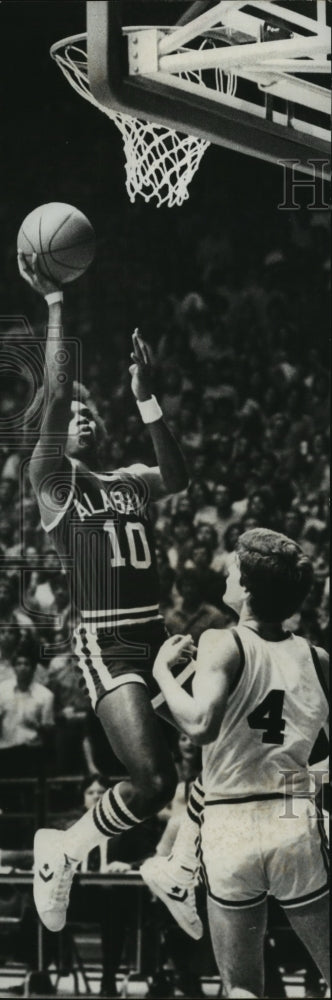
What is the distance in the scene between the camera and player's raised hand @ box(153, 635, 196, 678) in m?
4.77

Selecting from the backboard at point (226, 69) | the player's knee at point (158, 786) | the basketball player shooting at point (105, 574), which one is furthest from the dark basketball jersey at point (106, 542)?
the backboard at point (226, 69)

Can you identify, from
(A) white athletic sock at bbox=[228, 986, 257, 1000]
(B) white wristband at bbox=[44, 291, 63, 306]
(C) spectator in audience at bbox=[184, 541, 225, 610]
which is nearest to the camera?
(A) white athletic sock at bbox=[228, 986, 257, 1000]

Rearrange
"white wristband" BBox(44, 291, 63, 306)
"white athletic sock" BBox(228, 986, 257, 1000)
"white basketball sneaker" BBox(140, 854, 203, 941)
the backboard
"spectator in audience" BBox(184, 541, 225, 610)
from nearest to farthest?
the backboard < "white athletic sock" BBox(228, 986, 257, 1000) < "white basketball sneaker" BBox(140, 854, 203, 941) < "spectator in audience" BBox(184, 541, 225, 610) < "white wristband" BBox(44, 291, 63, 306)

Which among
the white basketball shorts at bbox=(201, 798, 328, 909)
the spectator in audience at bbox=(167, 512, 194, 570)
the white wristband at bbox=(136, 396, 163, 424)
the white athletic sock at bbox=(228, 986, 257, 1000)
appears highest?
the white wristband at bbox=(136, 396, 163, 424)

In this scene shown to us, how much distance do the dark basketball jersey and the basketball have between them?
0.70 meters

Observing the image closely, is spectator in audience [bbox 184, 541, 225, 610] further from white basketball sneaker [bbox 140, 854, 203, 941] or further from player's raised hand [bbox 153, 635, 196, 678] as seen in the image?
white basketball sneaker [bbox 140, 854, 203, 941]

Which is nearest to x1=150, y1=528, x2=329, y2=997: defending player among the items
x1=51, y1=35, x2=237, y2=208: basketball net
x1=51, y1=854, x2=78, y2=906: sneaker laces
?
x1=51, y1=854, x2=78, y2=906: sneaker laces

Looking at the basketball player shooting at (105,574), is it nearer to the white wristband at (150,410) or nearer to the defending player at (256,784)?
the white wristband at (150,410)

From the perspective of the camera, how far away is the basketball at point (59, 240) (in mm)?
4820

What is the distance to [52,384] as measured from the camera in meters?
4.91

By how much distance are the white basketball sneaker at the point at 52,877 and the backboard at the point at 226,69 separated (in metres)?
2.42

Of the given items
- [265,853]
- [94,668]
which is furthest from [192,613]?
[265,853]

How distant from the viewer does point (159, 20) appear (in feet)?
15.7

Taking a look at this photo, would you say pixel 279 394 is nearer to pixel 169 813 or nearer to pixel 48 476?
pixel 48 476
